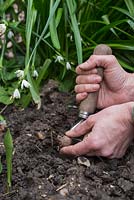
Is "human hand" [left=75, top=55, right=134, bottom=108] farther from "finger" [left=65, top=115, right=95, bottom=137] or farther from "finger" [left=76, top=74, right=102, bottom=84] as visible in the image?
"finger" [left=65, top=115, right=95, bottom=137]

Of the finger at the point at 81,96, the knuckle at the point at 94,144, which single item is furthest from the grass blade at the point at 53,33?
the knuckle at the point at 94,144

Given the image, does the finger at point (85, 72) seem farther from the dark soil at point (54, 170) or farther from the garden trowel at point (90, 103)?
the dark soil at point (54, 170)

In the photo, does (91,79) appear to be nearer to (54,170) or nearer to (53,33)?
(53,33)

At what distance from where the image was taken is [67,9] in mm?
2582

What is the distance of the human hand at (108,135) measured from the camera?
2102 mm

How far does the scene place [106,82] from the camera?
2355mm

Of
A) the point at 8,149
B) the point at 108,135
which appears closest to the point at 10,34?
the point at 108,135

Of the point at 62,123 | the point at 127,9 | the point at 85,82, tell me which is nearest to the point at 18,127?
the point at 62,123

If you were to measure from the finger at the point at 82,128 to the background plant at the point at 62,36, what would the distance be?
1.02 feet

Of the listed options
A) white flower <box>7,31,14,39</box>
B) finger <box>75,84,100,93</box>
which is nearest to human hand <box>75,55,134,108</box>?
finger <box>75,84,100,93</box>

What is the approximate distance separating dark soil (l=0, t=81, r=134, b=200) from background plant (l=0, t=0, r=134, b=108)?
0.60 feet

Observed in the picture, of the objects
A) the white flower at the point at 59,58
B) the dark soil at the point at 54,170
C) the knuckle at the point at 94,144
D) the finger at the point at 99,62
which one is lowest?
the dark soil at the point at 54,170

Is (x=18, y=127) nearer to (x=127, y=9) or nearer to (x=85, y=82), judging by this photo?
(x=85, y=82)

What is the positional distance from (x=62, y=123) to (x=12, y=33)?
0.51 m
